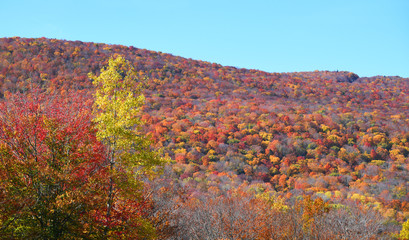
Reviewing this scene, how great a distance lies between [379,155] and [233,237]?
52861 mm

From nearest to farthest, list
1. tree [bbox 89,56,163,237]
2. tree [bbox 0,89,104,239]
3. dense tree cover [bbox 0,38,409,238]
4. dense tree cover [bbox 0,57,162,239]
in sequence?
tree [bbox 0,89,104,239] → dense tree cover [bbox 0,57,162,239] → tree [bbox 89,56,163,237] → dense tree cover [bbox 0,38,409,238]

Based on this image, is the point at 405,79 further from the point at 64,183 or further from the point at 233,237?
the point at 64,183

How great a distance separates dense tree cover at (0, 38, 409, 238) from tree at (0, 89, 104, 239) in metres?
8.46

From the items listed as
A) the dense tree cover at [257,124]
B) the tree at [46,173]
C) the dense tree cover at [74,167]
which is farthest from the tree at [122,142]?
the dense tree cover at [257,124]

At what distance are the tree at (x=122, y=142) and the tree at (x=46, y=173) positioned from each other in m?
0.77

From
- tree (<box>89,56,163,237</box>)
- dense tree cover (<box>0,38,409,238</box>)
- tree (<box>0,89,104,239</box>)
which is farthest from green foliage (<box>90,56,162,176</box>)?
dense tree cover (<box>0,38,409,238</box>)

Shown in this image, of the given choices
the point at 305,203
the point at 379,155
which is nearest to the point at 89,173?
the point at 305,203

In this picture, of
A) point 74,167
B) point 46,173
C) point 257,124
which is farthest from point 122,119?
point 257,124

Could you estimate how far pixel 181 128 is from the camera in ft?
214

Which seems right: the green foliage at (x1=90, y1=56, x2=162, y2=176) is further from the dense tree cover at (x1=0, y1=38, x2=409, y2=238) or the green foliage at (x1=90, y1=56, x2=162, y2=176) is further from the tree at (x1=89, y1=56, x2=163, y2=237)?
the dense tree cover at (x1=0, y1=38, x2=409, y2=238)

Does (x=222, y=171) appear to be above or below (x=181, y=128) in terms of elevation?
below

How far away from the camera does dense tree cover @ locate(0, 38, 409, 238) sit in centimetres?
4731

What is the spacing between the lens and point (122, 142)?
531 inches

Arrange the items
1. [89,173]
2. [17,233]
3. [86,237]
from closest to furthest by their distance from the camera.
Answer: [17,233]
[86,237]
[89,173]
